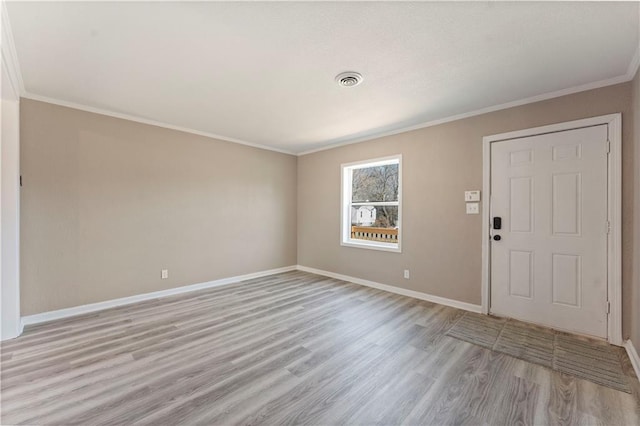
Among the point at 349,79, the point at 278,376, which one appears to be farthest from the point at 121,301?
the point at 349,79

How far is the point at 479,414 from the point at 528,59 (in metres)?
2.74

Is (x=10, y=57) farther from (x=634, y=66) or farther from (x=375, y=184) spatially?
(x=634, y=66)

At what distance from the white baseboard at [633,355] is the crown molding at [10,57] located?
17.0 feet

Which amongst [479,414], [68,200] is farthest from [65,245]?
[479,414]

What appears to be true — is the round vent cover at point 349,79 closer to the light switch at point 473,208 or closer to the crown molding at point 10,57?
the light switch at point 473,208

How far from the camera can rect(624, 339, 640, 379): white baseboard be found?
2098 millimetres

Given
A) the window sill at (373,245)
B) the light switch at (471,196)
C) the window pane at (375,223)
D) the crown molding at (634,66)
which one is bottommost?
the window sill at (373,245)

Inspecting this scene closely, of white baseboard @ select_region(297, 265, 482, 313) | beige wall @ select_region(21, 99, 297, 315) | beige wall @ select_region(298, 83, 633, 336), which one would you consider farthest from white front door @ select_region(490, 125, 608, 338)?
beige wall @ select_region(21, 99, 297, 315)

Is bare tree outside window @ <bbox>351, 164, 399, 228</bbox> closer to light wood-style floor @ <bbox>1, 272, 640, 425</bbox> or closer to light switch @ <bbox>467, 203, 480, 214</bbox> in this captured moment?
light switch @ <bbox>467, 203, 480, 214</bbox>

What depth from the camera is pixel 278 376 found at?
6.75ft

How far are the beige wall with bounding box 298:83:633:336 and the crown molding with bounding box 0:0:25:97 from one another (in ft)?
13.5

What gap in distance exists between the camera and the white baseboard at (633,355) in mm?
2098

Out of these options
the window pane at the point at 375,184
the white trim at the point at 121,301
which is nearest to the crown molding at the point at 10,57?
the white trim at the point at 121,301

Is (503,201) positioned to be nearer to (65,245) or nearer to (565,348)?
(565,348)
